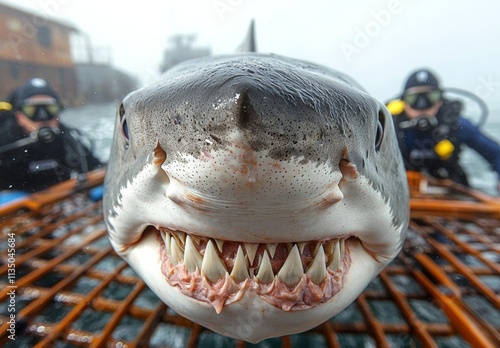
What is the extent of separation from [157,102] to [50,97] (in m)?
2.88

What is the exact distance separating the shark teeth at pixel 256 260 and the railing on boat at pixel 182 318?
60cm

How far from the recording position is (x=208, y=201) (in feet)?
1.57

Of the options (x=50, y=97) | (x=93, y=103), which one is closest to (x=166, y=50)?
(x=50, y=97)

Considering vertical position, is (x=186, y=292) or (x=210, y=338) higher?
(x=186, y=292)

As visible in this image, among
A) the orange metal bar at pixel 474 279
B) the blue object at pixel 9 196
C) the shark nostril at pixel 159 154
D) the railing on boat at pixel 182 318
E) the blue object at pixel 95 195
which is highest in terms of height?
the shark nostril at pixel 159 154

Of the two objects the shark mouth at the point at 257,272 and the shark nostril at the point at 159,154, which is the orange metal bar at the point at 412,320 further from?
the shark nostril at the point at 159,154

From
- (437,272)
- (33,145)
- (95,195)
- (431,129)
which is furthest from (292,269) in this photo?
(431,129)

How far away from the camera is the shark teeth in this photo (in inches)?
22.1

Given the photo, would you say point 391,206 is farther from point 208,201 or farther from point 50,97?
point 50,97

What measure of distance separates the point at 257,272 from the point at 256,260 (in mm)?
22

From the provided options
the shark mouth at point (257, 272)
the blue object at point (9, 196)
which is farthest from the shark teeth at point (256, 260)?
the blue object at point (9, 196)

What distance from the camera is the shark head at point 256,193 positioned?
1.45 feet

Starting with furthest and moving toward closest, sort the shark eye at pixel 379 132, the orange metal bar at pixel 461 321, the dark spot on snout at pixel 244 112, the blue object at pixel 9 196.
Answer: the blue object at pixel 9 196
the orange metal bar at pixel 461 321
the shark eye at pixel 379 132
the dark spot on snout at pixel 244 112

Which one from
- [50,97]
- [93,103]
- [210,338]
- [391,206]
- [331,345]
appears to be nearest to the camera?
[391,206]
